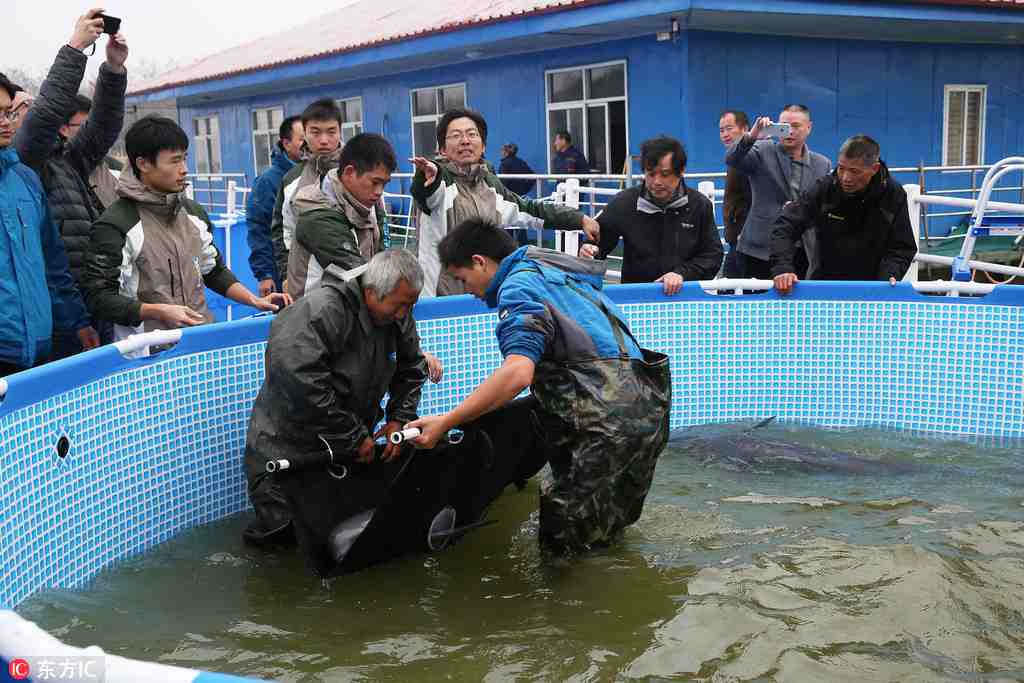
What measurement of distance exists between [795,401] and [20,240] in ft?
14.3

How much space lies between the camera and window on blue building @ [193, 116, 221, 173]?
23.9 metres

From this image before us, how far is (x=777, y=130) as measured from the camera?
21.9ft

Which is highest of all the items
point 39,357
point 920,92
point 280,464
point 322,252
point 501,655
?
point 920,92

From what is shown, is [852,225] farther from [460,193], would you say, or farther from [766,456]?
[460,193]

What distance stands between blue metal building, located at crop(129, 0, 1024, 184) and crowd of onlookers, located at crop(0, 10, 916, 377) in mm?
5577

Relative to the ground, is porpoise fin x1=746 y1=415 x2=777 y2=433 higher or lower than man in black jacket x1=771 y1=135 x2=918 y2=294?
lower

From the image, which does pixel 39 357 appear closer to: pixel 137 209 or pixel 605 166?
pixel 137 209

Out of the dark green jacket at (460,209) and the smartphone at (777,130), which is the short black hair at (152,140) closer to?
the dark green jacket at (460,209)

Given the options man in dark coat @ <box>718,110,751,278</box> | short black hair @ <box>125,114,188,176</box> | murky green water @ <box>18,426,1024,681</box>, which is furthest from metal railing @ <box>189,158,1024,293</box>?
murky green water @ <box>18,426,1024,681</box>

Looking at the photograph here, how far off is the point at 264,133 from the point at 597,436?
755 inches

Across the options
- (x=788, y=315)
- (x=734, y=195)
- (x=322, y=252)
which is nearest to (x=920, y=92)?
(x=734, y=195)

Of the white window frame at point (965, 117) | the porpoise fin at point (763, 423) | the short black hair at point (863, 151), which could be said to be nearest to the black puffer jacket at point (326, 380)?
A: the porpoise fin at point (763, 423)

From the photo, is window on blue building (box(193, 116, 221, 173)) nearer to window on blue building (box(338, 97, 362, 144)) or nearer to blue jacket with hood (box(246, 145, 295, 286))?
window on blue building (box(338, 97, 362, 144))

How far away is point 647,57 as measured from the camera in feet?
41.8
